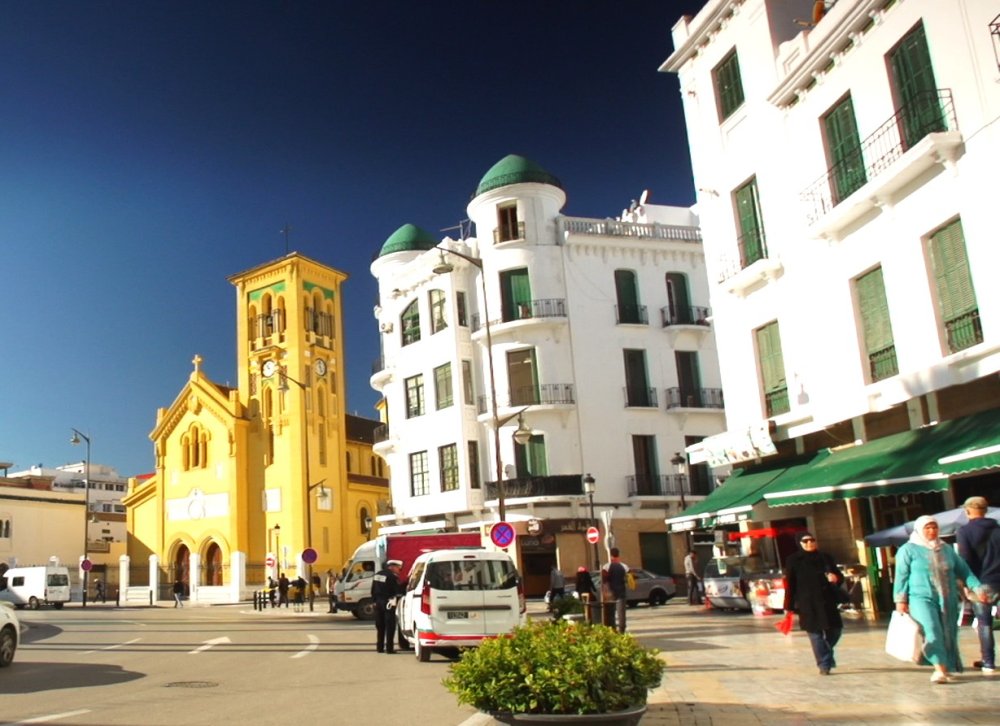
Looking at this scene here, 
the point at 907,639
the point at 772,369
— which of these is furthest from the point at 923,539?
the point at 772,369

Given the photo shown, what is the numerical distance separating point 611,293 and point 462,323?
6231mm

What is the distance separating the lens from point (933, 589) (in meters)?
9.56

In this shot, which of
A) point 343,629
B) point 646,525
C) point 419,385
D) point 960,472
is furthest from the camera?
point 419,385

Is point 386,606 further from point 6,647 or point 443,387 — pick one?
point 443,387

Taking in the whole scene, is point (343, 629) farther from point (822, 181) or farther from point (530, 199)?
point (530, 199)

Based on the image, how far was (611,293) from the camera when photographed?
1517 inches

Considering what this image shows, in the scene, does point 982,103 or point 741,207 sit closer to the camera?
point 982,103

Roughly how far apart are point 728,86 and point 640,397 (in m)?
17.4

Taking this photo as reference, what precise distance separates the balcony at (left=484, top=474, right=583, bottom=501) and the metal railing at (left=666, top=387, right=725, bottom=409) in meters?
→ 5.25

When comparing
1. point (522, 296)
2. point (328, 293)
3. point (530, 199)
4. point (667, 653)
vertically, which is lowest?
point (667, 653)

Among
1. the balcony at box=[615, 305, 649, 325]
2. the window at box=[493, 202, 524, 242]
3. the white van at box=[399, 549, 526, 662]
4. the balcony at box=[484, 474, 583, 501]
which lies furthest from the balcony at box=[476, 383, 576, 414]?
the white van at box=[399, 549, 526, 662]

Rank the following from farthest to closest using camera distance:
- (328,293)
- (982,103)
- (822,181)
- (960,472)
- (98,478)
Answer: (98,478), (328,293), (822,181), (982,103), (960,472)

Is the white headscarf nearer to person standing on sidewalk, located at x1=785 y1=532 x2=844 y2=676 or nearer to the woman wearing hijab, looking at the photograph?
the woman wearing hijab

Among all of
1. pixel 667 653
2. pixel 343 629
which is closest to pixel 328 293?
pixel 343 629
